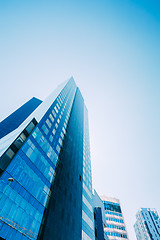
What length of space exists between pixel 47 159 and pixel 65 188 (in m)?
9.66

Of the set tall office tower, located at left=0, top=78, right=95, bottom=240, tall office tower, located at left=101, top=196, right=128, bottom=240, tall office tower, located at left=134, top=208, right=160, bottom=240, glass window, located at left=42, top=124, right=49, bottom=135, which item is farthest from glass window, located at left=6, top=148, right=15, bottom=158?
tall office tower, located at left=134, top=208, right=160, bottom=240

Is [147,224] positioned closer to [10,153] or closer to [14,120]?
[10,153]

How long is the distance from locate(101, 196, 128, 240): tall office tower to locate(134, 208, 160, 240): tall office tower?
41.4 m

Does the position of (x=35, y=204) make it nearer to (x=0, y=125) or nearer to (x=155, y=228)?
(x=0, y=125)

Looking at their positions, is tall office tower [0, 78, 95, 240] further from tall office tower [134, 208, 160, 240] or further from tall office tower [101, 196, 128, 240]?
tall office tower [134, 208, 160, 240]

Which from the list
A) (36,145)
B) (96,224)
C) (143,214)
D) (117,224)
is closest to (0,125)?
(36,145)

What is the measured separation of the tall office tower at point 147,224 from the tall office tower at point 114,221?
41377 millimetres

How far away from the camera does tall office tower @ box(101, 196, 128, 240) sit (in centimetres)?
6600

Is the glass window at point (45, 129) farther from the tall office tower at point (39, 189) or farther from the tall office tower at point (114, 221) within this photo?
the tall office tower at point (114, 221)

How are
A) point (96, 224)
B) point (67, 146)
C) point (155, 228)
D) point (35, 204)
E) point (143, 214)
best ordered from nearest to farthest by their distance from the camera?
point (35, 204) → point (67, 146) → point (96, 224) → point (155, 228) → point (143, 214)

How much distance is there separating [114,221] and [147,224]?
175 feet

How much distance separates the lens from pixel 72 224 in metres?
30.0

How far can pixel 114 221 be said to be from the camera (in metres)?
72.2

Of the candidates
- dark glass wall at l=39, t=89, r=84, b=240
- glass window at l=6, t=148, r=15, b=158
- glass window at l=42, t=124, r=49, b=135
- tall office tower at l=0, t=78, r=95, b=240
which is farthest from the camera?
glass window at l=42, t=124, r=49, b=135
